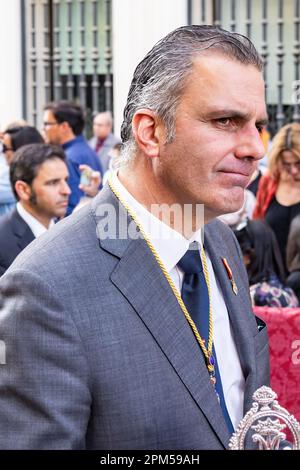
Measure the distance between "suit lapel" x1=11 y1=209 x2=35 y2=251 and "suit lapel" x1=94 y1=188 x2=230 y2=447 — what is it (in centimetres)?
215

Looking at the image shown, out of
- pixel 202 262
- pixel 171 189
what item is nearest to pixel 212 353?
pixel 202 262

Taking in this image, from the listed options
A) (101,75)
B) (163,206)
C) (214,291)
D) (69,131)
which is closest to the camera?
(163,206)

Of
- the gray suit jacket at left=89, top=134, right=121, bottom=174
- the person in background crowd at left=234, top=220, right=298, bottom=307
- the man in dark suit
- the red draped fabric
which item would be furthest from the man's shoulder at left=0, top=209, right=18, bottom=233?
the gray suit jacket at left=89, top=134, right=121, bottom=174

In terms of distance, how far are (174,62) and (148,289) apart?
0.37m

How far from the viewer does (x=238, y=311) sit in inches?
69.5

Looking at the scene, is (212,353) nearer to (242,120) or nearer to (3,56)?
→ (242,120)

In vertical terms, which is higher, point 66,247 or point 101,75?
point 66,247

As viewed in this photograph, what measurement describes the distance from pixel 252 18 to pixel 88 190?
4.39 m

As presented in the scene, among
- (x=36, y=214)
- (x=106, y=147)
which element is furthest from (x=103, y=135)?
(x=36, y=214)

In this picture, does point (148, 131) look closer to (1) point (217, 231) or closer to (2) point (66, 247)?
(2) point (66, 247)

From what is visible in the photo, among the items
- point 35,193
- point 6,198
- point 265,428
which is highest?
point 265,428

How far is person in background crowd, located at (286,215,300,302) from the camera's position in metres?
4.26

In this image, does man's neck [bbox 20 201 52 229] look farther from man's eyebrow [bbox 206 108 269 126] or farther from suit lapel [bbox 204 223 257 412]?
man's eyebrow [bbox 206 108 269 126]

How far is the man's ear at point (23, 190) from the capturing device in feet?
13.3
